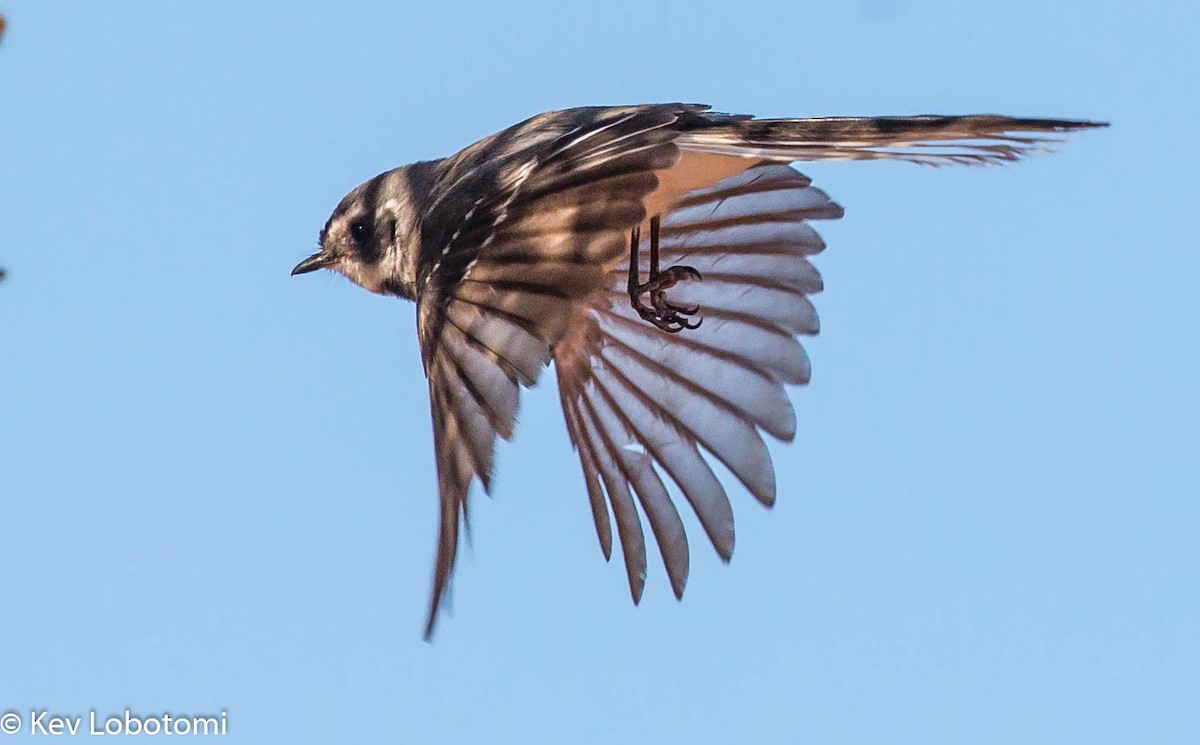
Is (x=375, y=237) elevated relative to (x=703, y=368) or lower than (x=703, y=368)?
elevated

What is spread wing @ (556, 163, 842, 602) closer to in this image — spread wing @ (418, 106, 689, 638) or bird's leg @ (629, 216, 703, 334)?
bird's leg @ (629, 216, 703, 334)

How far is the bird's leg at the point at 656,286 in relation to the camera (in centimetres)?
542

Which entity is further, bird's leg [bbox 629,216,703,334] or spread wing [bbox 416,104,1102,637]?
bird's leg [bbox 629,216,703,334]

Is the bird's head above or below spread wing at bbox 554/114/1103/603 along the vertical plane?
above

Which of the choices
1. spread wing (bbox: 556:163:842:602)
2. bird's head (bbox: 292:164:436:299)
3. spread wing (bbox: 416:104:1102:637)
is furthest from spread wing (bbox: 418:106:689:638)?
bird's head (bbox: 292:164:436:299)

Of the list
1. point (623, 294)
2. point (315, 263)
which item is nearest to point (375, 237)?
point (315, 263)

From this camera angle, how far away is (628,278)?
5766 millimetres

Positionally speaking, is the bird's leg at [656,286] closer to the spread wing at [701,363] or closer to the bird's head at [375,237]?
the spread wing at [701,363]

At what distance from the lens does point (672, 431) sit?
5789mm

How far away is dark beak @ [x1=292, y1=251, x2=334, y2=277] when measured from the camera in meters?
6.59

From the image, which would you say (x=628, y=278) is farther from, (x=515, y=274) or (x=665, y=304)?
(x=515, y=274)

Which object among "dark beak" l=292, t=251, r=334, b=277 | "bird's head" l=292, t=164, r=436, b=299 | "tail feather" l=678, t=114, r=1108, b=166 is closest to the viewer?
"tail feather" l=678, t=114, r=1108, b=166

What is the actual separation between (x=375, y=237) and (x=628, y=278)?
1.21m

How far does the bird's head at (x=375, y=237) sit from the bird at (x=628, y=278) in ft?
0.03
